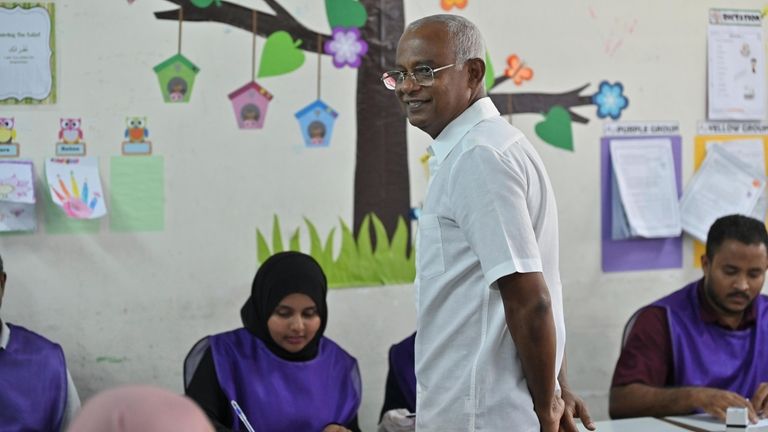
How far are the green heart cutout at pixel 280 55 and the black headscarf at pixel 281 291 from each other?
1.82 feet

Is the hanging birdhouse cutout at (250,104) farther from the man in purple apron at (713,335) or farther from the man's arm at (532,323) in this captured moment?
the man's arm at (532,323)

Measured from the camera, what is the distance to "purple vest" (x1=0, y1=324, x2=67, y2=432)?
241cm

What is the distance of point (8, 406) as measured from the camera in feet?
7.89

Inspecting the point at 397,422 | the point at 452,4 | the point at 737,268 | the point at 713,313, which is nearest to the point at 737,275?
the point at 737,268

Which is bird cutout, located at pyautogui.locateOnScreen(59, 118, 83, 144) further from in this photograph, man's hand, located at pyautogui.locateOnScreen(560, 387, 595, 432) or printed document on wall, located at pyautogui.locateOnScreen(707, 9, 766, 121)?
printed document on wall, located at pyautogui.locateOnScreen(707, 9, 766, 121)

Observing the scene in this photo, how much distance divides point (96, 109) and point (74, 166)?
0.17 m

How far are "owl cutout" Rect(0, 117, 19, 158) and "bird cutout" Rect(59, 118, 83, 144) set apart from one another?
12cm

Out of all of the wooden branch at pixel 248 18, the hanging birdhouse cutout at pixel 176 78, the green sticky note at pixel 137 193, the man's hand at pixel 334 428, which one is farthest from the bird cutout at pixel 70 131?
Result: the man's hand at pixel 334 428

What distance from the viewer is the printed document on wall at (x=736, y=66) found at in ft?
11.0

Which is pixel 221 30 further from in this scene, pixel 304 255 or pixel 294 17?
pixel 304 255

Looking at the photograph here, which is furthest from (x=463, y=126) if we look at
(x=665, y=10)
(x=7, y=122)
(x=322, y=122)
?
(x=665, y=10)

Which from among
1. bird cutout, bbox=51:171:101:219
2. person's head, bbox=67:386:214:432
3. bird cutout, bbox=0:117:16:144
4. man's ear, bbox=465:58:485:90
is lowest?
person's head, bbox=67:386:214:432

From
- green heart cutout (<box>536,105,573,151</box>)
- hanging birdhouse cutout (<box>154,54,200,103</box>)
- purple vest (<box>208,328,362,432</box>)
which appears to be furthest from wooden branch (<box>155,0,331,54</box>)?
purple vest (<box>208,328,362,432</box>)

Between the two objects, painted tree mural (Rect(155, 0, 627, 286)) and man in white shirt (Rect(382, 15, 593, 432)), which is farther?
painted tree mural (Rect(155, 0, 627, 286))
